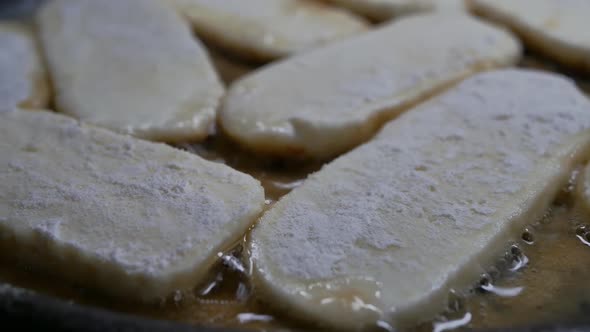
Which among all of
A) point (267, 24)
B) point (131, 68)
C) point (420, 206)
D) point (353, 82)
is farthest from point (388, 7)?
point (420, 206)

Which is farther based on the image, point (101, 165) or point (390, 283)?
point (101, 165)

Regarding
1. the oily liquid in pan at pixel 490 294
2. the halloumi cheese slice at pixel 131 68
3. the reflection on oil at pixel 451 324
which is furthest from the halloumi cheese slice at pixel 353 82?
the reflection on oil at pixel 451 324

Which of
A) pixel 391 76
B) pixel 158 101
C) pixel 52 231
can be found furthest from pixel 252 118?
pixel 52 231

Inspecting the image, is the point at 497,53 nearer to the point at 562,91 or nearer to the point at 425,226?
the point at 562,91

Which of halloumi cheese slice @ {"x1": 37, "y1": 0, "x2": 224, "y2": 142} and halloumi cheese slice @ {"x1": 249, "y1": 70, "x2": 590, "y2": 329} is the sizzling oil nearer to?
halloumi cheese slice @ {"x1": 249, "y1": 70, "x2": 590, "y2": 329}

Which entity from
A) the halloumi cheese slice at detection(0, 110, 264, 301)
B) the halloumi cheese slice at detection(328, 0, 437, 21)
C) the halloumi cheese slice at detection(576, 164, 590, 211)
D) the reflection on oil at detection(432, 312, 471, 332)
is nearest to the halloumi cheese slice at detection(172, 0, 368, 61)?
the halloumi cheese slice at detection(328, 0, 437, 21)

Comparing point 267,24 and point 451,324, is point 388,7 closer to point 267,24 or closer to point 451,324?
point 267,24
